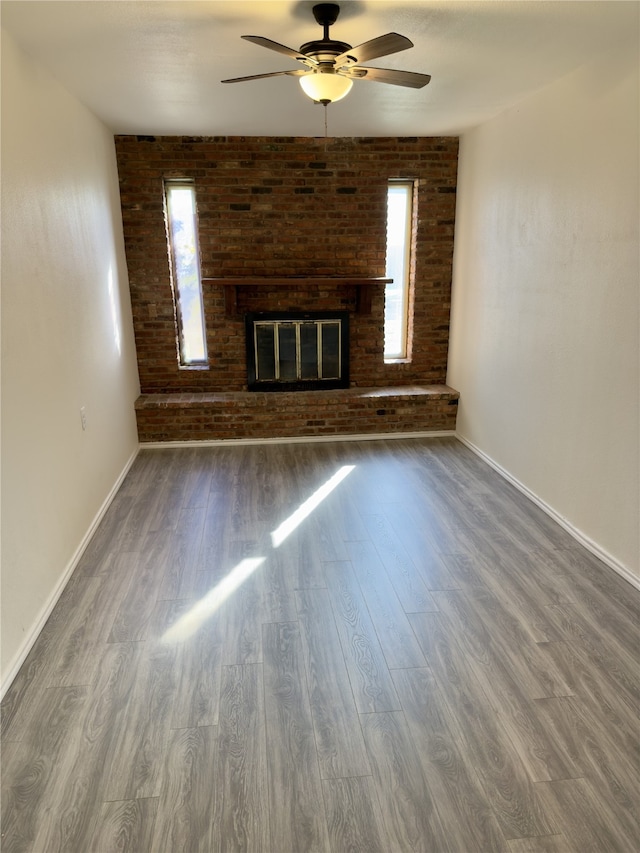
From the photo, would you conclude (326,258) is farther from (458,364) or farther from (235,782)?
(235,782)

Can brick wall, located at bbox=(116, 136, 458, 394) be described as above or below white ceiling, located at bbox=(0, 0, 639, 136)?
below

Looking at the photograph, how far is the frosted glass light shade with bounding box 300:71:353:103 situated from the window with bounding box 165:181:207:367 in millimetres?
2395

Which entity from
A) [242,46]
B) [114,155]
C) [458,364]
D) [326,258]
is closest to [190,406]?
[326,258]

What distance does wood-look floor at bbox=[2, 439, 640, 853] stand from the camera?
4.96ft

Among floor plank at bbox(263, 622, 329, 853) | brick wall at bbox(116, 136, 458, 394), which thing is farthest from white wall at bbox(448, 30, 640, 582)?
floor plank at bbox(263, 622, 329, 853)

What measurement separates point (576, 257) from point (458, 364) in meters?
1.82

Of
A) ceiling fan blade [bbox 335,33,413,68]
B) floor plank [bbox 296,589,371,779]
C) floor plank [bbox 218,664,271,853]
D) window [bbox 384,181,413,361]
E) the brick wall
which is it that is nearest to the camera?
floor plank [bbox 218,664,271,853]

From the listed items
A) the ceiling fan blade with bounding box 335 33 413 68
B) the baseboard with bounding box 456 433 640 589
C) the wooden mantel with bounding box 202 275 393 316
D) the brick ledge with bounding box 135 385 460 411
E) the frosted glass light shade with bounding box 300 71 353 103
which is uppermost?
the ceiling fan blade with bounding box 335 33 413 68

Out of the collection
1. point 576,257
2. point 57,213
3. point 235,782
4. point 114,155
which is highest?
point 114,155

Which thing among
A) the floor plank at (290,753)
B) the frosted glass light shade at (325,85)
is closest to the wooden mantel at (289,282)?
the frosted glass light shade at (325,85)

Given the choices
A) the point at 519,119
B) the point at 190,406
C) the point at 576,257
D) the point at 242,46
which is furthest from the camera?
the point at 190,406

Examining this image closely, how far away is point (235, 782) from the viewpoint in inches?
63.9

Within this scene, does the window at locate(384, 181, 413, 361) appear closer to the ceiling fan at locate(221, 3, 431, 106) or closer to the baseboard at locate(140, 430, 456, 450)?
the baseboard at locate(140, 430, 456, 450)

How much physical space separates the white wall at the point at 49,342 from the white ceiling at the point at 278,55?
0.83ft
